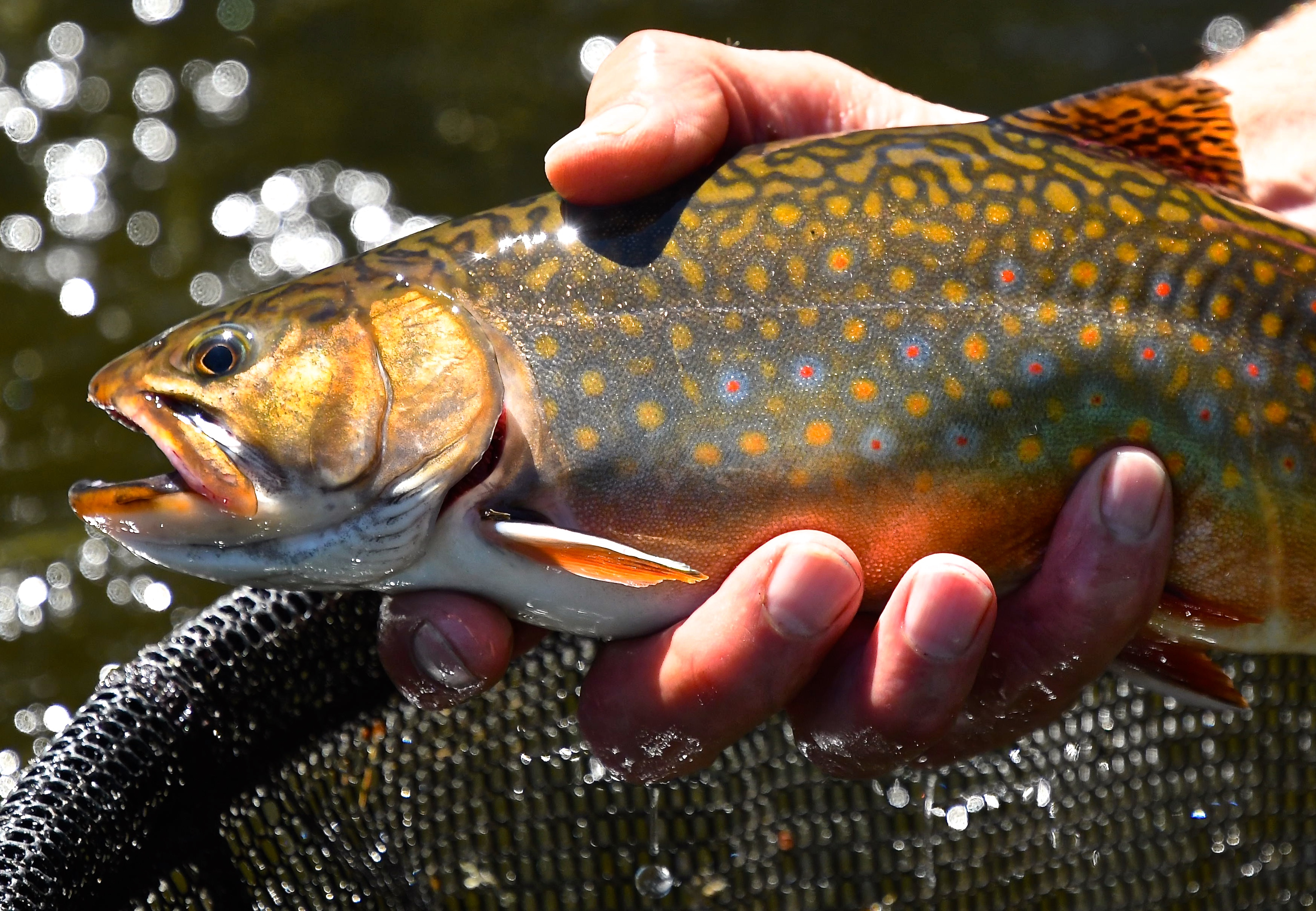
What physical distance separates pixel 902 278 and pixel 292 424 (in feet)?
4.07

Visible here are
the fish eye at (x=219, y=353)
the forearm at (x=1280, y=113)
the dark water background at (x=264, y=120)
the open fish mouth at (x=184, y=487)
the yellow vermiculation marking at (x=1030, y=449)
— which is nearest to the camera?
the open fish mouth at (x=184, y=487)

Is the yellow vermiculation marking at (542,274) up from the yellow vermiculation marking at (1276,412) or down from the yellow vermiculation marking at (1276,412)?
up

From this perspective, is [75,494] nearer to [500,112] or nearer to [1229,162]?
[1229,162]

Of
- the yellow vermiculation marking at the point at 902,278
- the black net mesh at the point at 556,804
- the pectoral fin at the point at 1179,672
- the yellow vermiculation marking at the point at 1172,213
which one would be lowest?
the black net mesh at the point at 556,804

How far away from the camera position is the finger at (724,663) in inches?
92.9

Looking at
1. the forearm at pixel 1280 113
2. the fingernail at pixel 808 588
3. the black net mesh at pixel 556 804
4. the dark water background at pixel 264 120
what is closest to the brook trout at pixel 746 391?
the fingernail at pixel 808 588

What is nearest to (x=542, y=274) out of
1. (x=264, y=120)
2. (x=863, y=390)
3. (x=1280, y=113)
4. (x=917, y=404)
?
(x=863, y=390)

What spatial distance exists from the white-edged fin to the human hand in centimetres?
19

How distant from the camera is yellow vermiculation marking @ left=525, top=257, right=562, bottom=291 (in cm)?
248

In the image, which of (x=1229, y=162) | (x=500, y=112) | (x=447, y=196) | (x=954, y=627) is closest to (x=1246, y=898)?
(x=954, y=627)

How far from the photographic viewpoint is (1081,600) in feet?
8.30

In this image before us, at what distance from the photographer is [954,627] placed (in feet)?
7.79

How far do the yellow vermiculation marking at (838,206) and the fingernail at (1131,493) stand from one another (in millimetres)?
737

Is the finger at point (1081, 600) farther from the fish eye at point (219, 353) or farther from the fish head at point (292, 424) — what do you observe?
the fish eye at point (219, 353)
